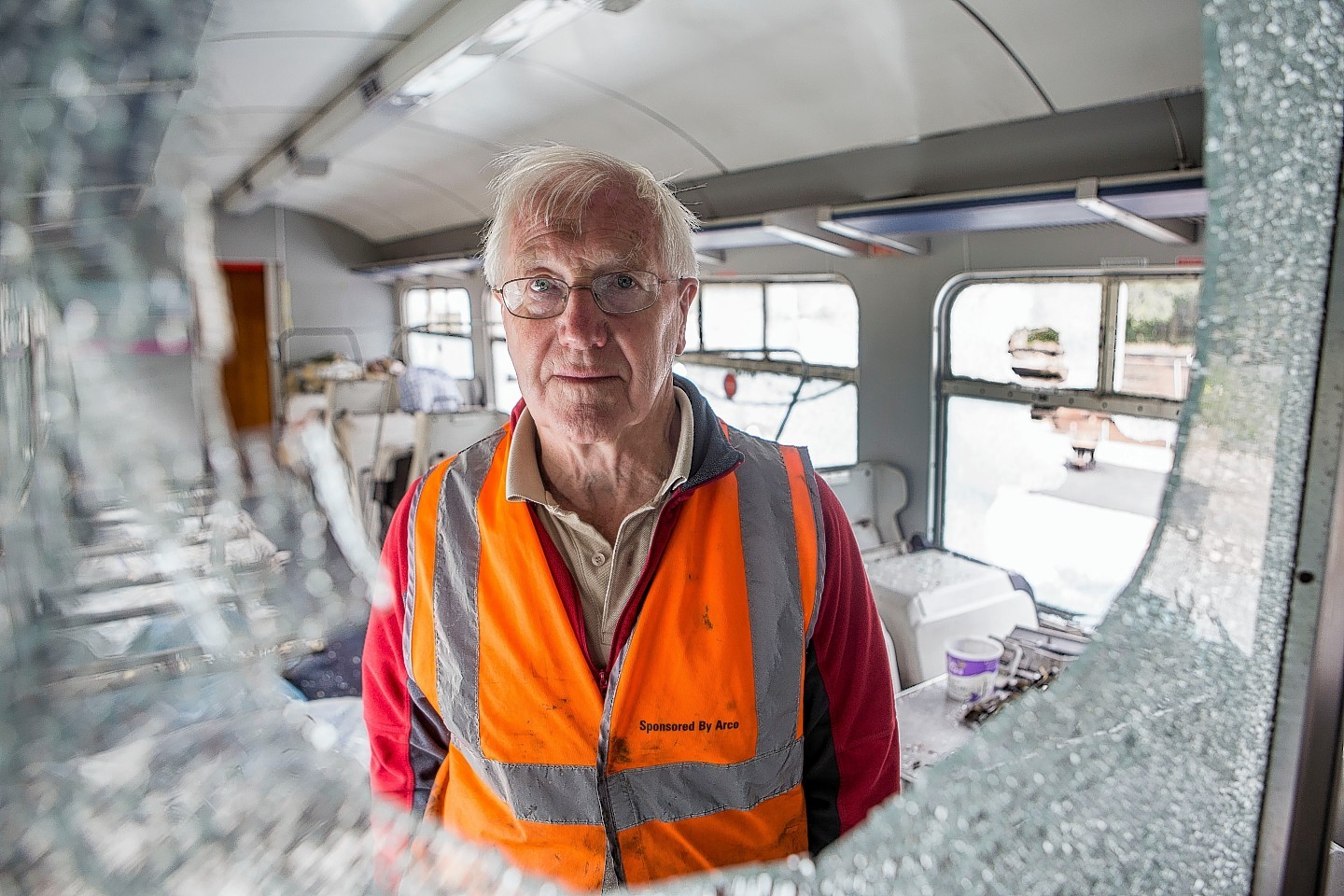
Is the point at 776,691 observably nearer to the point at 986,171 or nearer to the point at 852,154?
the point at 986,171

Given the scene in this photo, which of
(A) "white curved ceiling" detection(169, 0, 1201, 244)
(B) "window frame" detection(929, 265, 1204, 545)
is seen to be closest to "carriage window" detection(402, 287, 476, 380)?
(A) "white curved ceiling" detection(169, 0, 1201, 244)

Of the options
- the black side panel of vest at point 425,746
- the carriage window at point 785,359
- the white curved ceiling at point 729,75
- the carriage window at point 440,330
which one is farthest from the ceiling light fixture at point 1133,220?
the carriage window at point 440,330

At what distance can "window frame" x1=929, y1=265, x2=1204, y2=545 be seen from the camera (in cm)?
318

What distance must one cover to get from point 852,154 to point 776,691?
11.0 feet

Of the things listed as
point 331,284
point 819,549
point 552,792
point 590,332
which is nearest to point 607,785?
point 552,792

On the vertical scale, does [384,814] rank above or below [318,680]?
above

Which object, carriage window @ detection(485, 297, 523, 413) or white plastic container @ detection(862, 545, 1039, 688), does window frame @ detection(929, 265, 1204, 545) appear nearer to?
white plastic container @ detection(862, 545, 1039, 688)

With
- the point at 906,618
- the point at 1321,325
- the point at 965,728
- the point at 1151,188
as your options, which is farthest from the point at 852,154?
the point at 1321,325

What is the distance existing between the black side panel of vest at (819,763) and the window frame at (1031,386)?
2.16 meters

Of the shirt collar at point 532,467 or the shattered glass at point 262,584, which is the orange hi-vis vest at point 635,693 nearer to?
the shirt collar at point 532,467

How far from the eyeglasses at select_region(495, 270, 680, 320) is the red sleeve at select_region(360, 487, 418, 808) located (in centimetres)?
40

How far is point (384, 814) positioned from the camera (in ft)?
0.94

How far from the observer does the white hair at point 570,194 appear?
1.14 m

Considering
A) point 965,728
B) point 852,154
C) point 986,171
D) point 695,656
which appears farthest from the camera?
point 852,154
